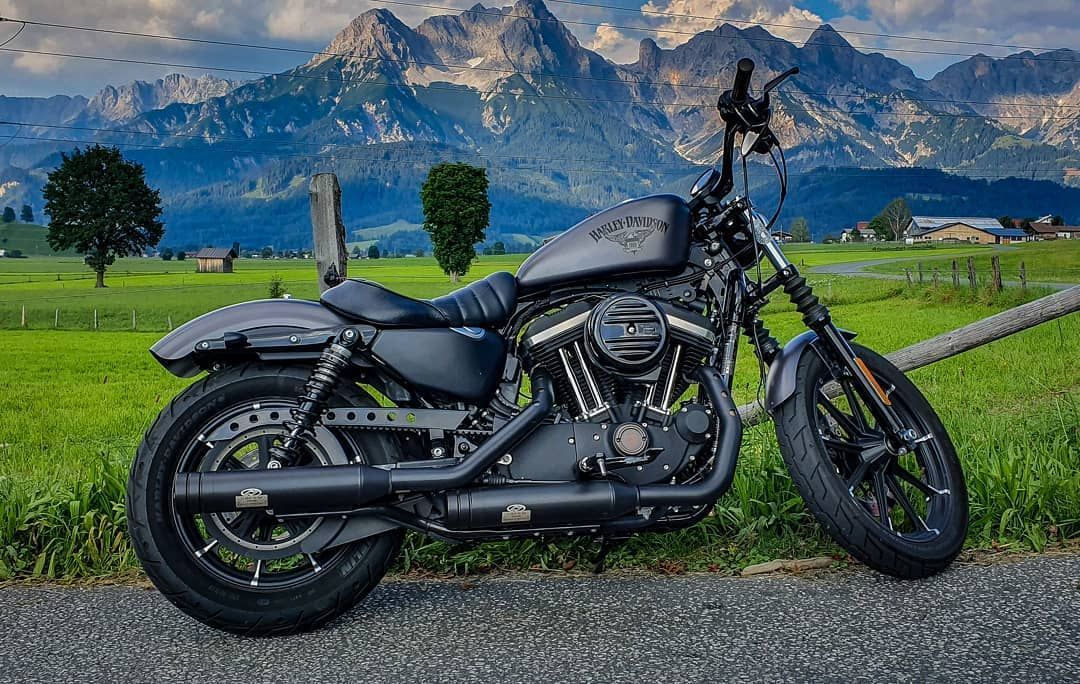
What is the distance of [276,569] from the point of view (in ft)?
10.9

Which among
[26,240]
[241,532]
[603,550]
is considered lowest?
[603,550]

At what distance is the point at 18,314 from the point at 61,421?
2790mm

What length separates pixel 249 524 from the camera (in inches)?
115

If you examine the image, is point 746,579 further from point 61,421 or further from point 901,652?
point 61,421

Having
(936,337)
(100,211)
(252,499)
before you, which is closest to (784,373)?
(936,337)

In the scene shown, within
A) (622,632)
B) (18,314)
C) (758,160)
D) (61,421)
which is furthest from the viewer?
(18,314)

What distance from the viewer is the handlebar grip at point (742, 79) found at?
294cm

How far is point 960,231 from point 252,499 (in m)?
9.05

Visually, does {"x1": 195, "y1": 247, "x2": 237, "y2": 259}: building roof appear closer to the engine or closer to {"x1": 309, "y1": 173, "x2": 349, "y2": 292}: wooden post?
{"x1": 309, "y1": 173, "x2": 349, "y2": 292}: wooden post

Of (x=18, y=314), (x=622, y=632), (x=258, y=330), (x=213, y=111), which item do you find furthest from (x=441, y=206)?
(x=213, y=111)

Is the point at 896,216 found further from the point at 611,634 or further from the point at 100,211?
the point at 611,634

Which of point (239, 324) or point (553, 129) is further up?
point (553, 129)

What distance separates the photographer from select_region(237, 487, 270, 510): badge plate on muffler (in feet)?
8.96

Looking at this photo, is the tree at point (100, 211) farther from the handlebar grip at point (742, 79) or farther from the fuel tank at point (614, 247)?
the handlebar grip at point (742, 79)
